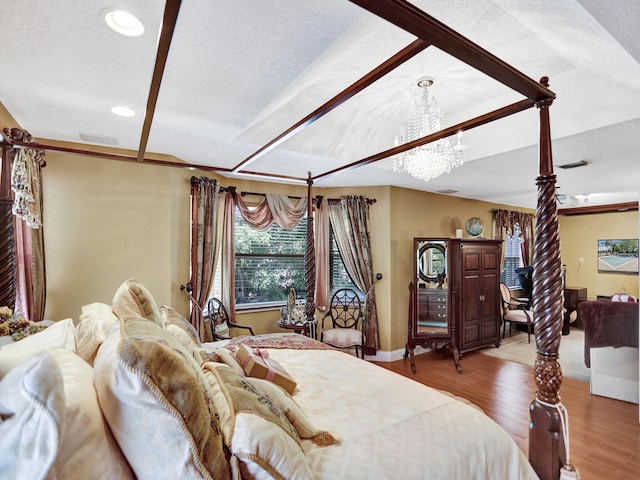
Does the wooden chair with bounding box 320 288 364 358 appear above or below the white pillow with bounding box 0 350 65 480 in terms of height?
below

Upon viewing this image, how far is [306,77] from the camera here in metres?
2.12

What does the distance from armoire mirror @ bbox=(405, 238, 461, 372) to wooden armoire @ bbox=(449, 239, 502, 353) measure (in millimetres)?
110

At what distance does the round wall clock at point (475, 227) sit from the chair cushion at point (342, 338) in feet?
8.93

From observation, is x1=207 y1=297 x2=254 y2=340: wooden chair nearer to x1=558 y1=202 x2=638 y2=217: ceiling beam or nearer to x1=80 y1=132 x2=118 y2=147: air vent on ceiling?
x1=80 y1=132 x2=118 y2=147: air vent on ceiling

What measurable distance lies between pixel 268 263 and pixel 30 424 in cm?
377

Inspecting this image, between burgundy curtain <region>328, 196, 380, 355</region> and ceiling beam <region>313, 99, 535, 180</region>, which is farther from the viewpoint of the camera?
burgundy curtain <region>328, 196, 380, 355</region>

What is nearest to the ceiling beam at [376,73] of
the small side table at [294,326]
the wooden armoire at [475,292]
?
the small side table at [294,326]

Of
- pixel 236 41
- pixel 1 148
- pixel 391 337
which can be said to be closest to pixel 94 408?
pixel 236 41

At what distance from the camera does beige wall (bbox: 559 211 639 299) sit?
663 cm

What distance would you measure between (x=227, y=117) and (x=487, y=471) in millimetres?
2558

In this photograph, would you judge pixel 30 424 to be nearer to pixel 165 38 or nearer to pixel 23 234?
pixel 165 38

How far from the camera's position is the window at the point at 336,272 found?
4812 millimetres

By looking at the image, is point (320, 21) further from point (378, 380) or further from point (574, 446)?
point (574, 446)

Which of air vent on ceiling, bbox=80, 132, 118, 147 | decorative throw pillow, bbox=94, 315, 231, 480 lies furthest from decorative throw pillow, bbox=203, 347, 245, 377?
air vent on ceiling, bbox=80, 132, 118, 147
